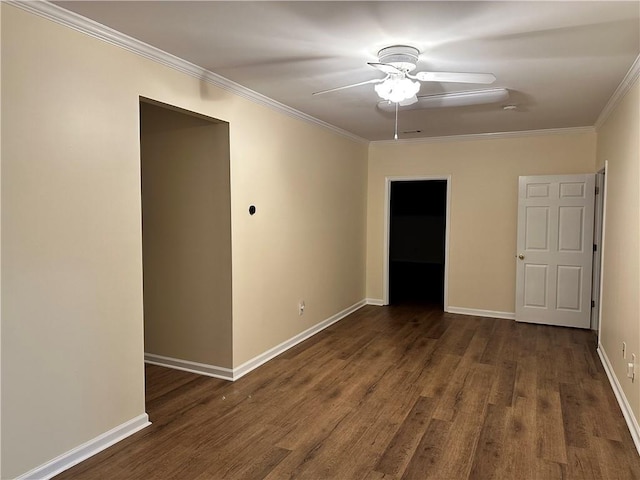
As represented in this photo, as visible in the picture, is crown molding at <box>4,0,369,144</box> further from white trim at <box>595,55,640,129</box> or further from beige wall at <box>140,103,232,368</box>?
white trim at <box>595,55,640,129</box>

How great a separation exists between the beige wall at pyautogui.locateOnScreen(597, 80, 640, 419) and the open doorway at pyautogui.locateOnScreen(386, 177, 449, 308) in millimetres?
3484

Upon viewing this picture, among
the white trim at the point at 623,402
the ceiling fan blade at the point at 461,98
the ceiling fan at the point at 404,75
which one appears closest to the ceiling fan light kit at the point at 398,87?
the ceiling fan at the point at 404,75

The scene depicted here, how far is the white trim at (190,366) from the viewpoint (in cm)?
384

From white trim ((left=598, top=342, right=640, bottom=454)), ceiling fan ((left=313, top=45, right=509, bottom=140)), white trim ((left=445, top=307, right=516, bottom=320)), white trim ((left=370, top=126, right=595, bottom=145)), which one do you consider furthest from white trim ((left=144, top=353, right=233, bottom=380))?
white trim ((left=370, top=126, right=595, bottom=145))

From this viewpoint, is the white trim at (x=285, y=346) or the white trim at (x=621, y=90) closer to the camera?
the white trim at (x=621, y=90)

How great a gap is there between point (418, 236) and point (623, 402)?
16.5 feet

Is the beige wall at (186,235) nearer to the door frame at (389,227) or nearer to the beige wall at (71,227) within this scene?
the beige wall at (71,227)

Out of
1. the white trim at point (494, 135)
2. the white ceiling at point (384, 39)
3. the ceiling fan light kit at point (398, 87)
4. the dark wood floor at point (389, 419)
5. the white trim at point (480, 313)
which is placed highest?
the white trim at point (494, 135)

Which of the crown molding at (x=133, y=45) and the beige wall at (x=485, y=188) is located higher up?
the crown molding at (x=133, y=45)

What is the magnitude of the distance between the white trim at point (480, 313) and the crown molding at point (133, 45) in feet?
12.2

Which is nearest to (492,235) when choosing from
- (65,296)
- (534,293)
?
(534,293)

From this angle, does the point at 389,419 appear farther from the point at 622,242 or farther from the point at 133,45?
the point at 133,45

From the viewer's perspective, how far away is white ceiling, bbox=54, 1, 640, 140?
229cm

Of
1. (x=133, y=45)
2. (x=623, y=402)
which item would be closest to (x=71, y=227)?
(x=133, y=45)
